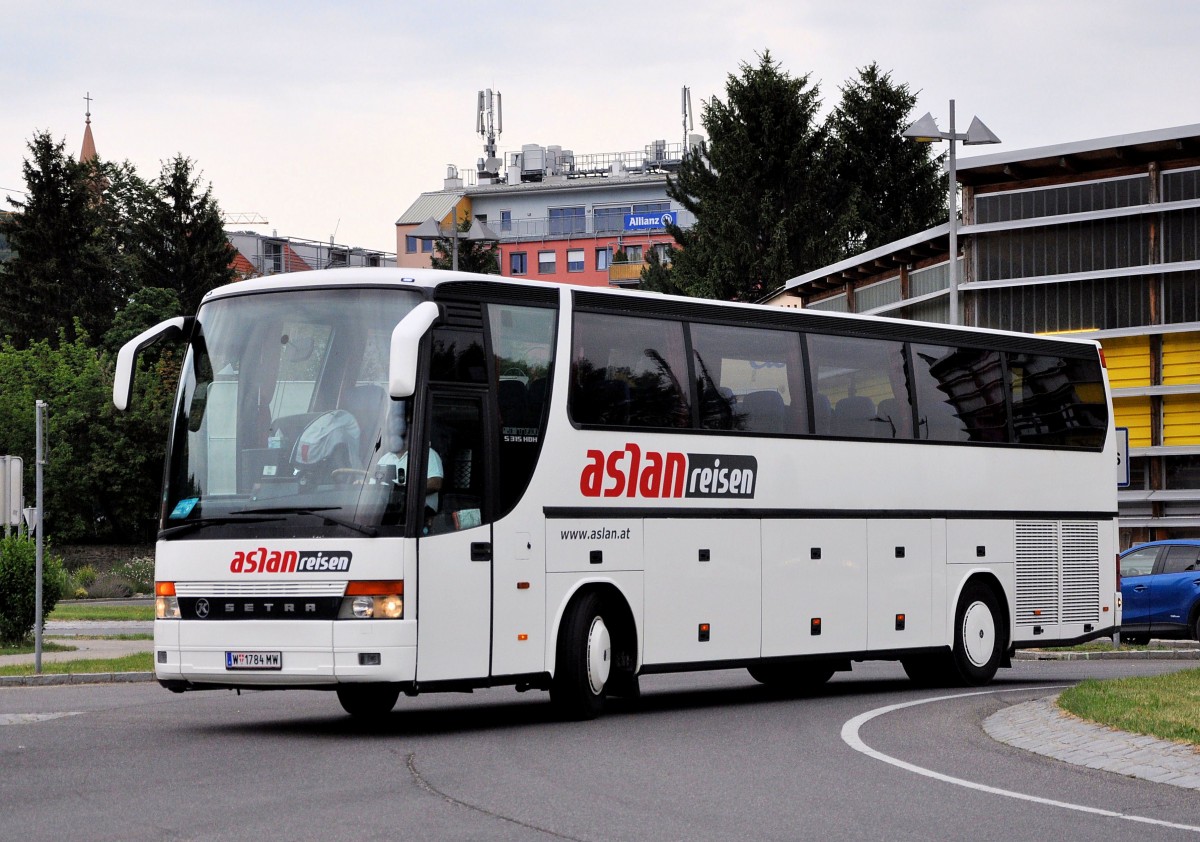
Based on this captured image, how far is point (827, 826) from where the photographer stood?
9047mm

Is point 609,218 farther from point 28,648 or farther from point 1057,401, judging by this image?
point 1057,401

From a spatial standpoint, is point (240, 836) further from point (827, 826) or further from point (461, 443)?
point (461, 443)

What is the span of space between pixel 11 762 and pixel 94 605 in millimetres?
35402

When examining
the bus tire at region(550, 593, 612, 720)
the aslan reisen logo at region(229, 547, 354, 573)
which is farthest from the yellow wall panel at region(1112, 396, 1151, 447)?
the aslan reisen logo at region(229, 547, 354, 573)

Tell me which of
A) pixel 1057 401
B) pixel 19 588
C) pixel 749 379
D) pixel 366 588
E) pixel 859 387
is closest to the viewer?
pixel 366 588

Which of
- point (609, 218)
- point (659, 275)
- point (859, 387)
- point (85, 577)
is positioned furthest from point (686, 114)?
point (859, 387)

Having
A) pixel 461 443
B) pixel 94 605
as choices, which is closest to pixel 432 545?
pixel 461 443

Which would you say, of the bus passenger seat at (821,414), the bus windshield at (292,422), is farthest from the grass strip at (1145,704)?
the bus windshield at (292,422)

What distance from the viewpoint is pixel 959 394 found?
19531mm

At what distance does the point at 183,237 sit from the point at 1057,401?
6572 cm

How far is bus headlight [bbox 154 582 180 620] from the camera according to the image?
44.3ft

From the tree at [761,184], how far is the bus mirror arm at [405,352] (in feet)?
Answer: 172

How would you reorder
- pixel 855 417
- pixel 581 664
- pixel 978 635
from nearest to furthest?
pixel 581 664 → pixel 855 417 → pixel 978 635

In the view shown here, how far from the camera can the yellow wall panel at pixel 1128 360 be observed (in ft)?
120
